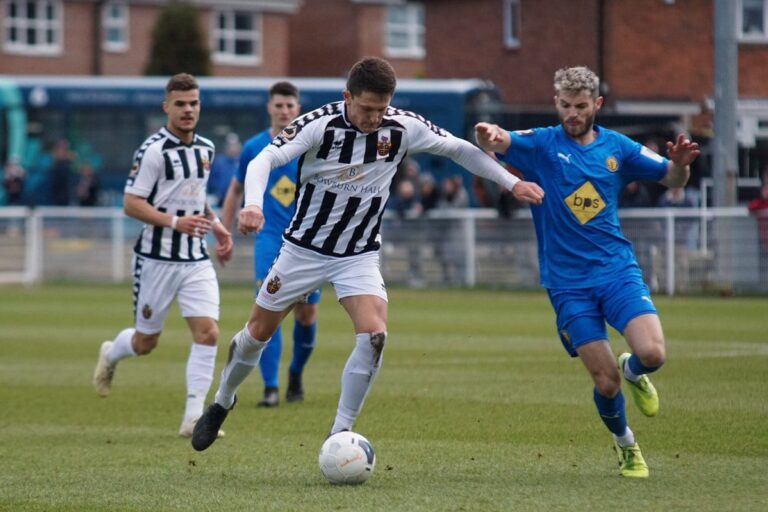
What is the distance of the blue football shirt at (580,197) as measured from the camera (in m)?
8.04

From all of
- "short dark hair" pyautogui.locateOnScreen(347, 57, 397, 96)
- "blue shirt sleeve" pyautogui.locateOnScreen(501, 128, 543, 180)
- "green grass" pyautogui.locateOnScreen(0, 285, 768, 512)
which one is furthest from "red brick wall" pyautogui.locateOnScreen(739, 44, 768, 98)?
"short dark hair" pyautogui.locateOnScreen(347, 57, 397, 96)

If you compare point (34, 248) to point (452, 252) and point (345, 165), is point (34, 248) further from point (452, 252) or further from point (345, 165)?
point (345, 165)

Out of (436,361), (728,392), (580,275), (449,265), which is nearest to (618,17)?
(449,265)

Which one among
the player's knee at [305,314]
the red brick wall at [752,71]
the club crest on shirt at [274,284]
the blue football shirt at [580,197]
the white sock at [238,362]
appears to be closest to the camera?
the blue football shirt at [580,197]

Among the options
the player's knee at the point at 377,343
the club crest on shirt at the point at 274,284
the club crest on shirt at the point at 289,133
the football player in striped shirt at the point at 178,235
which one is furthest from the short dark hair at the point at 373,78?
the football player in striped shirt at the point at 178,235

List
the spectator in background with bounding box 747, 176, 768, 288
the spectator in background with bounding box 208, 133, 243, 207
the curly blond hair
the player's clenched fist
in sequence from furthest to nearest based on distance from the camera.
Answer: the spectator in background with bounding box 208, 133, 243, 207, the spectator in background with bounding box 747, 176, 768, 288, the curly blond hair, the player's clenched fist

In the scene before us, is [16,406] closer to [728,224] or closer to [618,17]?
[728,224]

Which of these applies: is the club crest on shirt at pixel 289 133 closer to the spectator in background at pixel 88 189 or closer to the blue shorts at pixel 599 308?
the blue shorts at pixel 599 308

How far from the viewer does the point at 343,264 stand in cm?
807

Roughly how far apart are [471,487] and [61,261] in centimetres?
2276

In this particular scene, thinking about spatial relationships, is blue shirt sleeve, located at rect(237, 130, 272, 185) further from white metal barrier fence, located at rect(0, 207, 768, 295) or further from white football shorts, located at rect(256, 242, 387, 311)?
white metal barrier fence, located at rect(0, 207, 768, 295)

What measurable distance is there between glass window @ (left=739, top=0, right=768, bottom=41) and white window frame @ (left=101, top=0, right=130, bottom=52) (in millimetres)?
26154

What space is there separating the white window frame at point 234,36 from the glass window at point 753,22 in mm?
24084

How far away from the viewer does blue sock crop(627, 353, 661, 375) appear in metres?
7.89
